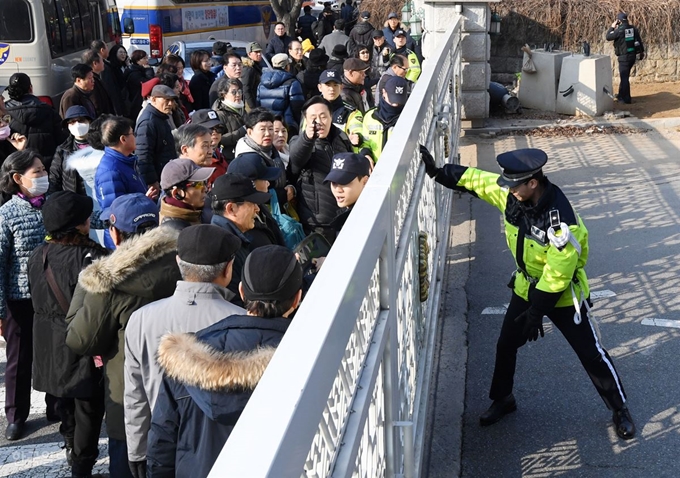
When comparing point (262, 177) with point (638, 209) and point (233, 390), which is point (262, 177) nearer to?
point (233, 390)

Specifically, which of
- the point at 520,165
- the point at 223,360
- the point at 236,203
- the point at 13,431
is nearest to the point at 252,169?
the point at 236,203

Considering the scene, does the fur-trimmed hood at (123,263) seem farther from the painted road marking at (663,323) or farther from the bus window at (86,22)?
the bus window at (86,22)

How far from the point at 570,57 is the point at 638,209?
6.09 m

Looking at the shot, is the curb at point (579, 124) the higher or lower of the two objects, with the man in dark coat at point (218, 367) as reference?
lower

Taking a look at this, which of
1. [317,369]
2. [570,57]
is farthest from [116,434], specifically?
[570,57]

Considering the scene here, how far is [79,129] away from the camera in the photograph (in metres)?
7.02

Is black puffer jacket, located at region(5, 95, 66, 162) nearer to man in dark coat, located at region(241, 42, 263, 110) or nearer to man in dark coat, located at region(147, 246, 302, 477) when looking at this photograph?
man in dark coat, located at region(241, 42, 263, 110)

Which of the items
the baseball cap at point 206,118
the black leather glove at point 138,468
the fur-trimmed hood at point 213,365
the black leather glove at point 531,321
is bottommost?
the black leather glove at point 138,468

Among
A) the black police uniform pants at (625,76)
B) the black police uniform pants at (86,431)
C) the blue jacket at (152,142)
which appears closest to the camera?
the black police uniform pants at (86,431)

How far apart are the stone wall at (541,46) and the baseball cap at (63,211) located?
45.3ft

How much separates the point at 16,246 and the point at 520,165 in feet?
9.48

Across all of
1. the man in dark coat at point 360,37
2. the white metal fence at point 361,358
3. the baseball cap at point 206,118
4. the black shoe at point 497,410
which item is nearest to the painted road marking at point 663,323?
the black shoe at point 497,410

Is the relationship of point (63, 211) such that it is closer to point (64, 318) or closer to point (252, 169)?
point (64, 318)

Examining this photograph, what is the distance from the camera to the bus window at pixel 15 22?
1335 centimetres
